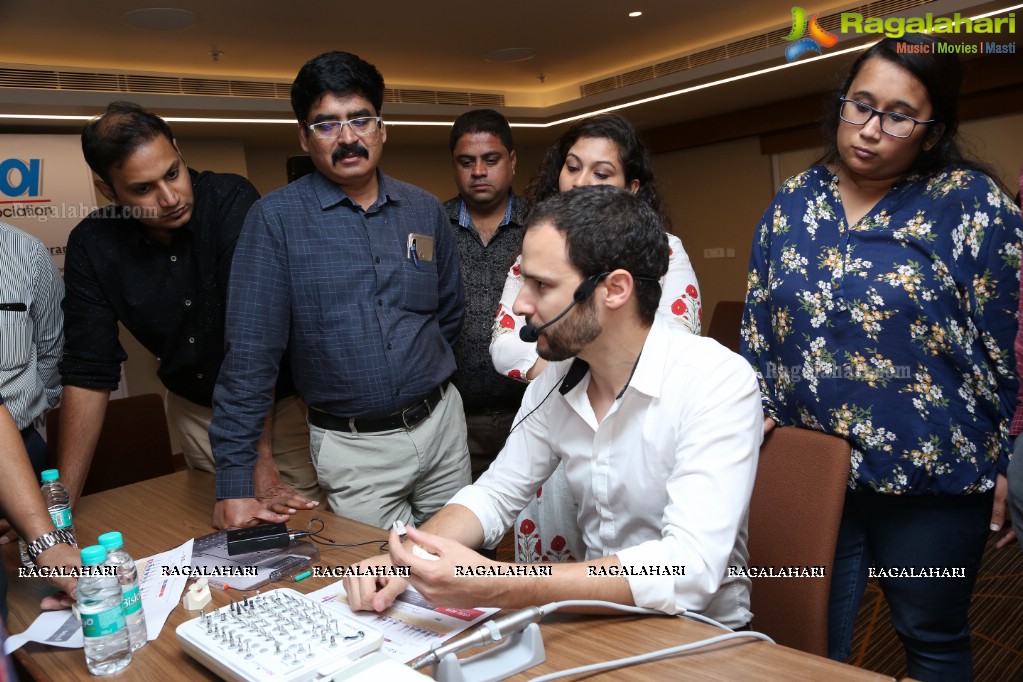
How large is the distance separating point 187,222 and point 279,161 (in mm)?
6051

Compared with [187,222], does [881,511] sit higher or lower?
lower

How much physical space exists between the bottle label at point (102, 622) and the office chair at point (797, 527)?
118cm

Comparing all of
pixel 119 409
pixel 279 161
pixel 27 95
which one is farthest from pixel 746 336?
pixel 279 161

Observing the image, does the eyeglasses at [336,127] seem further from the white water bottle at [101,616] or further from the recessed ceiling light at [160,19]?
the recessed ceiling light at [160,19]

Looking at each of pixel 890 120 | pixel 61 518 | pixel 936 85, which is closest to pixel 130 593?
pixel 61 518

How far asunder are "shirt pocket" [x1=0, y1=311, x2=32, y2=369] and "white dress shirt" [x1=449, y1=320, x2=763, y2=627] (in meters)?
1.22

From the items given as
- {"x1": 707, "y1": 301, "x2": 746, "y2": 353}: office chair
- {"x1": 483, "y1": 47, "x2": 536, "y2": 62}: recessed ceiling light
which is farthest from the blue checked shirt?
{"x1": 483, "y1": 47, "x2": 536, "y2": 62}: recessed ceiling light

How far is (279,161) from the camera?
7695 mm

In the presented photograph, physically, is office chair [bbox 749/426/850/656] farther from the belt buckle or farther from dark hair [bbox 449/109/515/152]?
dark hair [bbox 449/109/515/152]

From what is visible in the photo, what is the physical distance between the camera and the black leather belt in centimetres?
191

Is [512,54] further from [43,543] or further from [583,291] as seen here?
[43,543]

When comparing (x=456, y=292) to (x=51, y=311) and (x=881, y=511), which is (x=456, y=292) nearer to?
(x=51, y=311)

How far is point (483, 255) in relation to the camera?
271cm

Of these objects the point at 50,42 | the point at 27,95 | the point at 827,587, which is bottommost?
the point at 827,587
